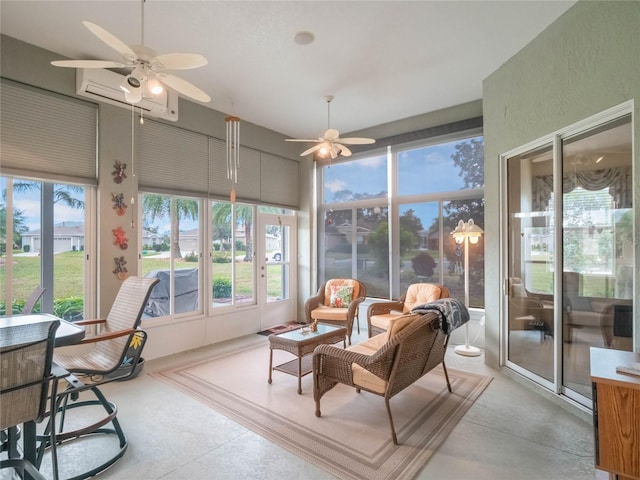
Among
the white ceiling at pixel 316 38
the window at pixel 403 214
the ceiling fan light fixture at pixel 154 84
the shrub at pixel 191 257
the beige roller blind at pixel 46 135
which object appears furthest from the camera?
the window at pixel 403 214

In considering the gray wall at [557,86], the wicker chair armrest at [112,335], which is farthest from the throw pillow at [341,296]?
the wicker chair armrest at [112,335]

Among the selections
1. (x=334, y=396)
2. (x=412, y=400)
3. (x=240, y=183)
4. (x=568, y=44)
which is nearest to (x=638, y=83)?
(x=568, y=44)

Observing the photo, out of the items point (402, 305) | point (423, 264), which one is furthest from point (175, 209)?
point (423, 264)

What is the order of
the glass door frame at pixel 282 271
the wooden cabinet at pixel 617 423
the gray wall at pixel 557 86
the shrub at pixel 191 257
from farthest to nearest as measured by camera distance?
1. the glass door frame at pixel 282 271
2. the shrub at pixel 191 257
3. the gray wall at pixel 557 86
4. the wooden cabinet at pixel 617 423

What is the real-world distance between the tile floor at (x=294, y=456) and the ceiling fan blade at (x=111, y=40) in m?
2.65

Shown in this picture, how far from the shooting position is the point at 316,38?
3094 mm

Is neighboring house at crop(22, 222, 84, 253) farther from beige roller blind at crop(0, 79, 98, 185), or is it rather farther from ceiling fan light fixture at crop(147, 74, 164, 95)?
ceiling fan light fixture at crop(147, 74, 164, 95)

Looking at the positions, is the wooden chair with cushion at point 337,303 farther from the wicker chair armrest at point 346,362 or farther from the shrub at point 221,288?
the wicker chair armrest at point 346,362

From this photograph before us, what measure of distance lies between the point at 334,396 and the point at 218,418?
3.36ft

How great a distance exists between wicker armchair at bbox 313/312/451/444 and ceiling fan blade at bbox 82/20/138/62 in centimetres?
251

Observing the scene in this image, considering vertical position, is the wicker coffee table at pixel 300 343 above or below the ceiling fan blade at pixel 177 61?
below

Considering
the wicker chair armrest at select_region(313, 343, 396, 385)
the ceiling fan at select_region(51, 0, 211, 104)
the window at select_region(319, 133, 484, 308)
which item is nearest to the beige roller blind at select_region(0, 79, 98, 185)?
A: the ceiling fan at select_region(51, 0, 211, 104)

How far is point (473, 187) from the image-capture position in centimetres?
459

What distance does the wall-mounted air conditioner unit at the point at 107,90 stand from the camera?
132 inches
